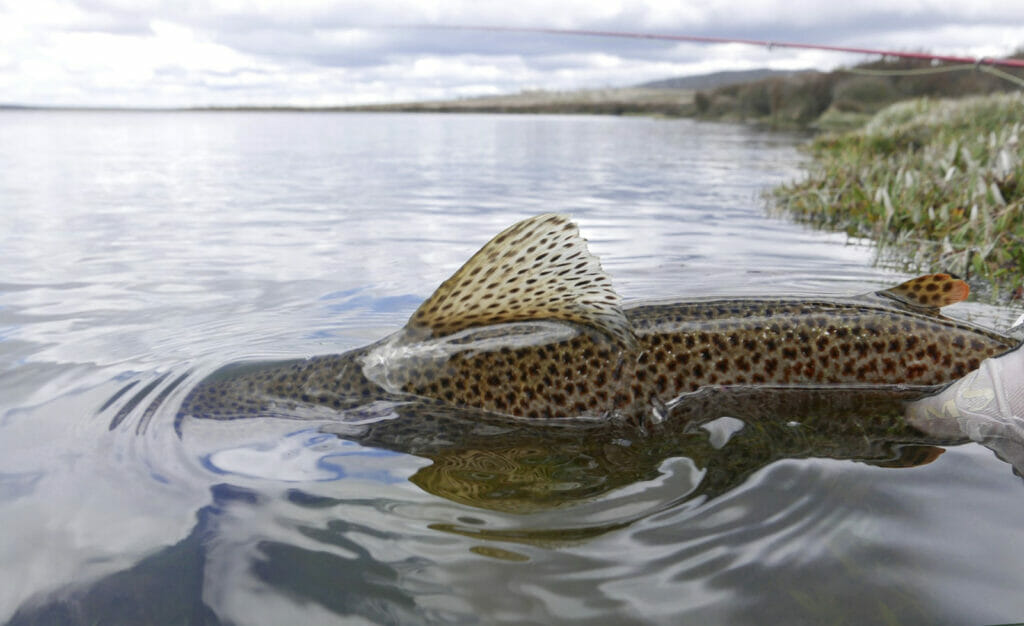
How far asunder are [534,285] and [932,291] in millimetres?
2033

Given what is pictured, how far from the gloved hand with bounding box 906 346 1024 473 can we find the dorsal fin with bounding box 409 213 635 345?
141 centimetres

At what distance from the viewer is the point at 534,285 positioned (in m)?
3.58

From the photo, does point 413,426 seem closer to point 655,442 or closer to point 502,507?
point 502,507

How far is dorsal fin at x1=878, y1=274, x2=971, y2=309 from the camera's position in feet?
12.2

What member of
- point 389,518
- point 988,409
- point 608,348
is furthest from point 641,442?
point 988,409

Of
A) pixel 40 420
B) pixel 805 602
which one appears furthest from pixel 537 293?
pixel 40 420

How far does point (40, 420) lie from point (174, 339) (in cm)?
143

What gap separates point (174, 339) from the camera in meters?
5.21

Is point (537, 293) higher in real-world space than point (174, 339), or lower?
higher

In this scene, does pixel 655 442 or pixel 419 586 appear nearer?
pixel 419 586

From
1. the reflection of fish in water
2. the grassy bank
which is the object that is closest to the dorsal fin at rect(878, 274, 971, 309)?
the reflection of fish in water

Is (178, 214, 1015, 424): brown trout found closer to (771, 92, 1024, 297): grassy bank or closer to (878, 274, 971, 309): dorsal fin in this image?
(878, 274, 971, 309): dorsal fin

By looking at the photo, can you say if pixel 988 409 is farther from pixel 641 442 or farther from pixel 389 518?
pixel 389 518

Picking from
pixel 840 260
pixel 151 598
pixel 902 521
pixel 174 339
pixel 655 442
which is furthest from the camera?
pixel 840 260
